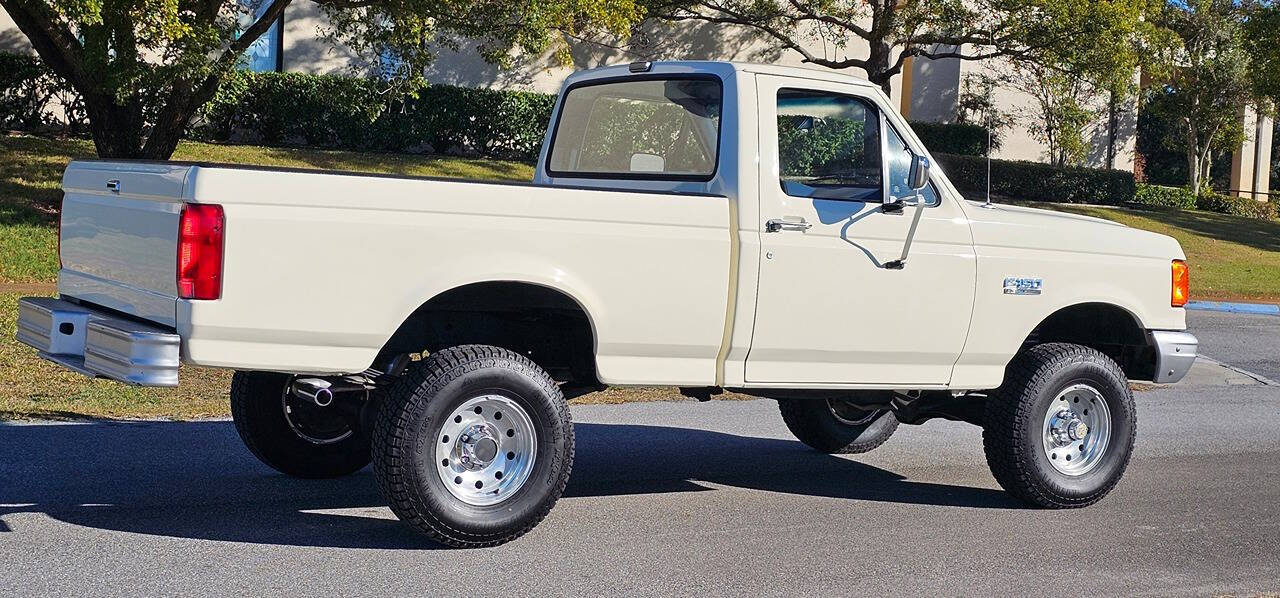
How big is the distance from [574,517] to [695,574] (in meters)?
A: 1.07

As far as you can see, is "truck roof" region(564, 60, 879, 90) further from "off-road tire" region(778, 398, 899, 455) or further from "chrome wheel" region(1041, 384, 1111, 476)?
"off-road tire" region(778, 398, 899, 455)

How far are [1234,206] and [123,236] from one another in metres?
31.8

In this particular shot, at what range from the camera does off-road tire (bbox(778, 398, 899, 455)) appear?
8.63 m

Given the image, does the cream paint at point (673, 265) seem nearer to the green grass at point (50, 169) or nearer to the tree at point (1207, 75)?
the green grass at point (50, 169)

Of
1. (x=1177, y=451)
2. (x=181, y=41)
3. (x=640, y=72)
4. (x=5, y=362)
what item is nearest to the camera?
(x=640, y=72)

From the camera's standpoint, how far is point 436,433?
19.5 ft

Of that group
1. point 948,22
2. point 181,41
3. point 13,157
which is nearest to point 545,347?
point 181,41

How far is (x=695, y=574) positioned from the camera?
5883 mm

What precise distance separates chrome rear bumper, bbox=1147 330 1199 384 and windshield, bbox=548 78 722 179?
2674 mm

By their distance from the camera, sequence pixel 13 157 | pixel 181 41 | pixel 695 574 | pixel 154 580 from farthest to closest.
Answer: pixel 13 157
pixel 181 41
pixel 695 574
pixel 154 580

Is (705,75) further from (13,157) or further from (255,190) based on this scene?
(13,157)

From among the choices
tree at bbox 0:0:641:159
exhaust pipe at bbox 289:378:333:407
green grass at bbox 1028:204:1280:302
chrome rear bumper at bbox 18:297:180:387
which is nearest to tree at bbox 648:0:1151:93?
green grass at bbox 1028:204:1280:302

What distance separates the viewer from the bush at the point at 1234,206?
111 feet

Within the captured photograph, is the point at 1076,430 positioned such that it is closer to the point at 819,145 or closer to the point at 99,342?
the point at 819,145
